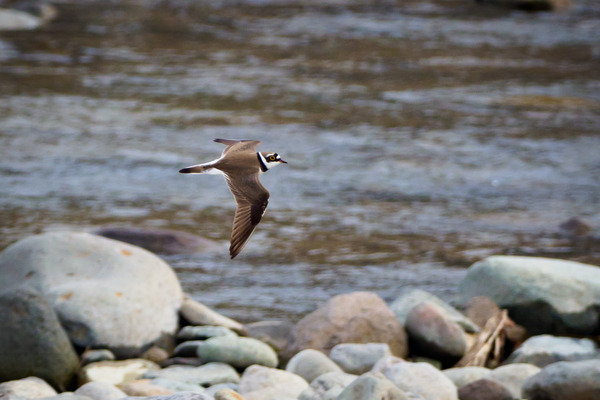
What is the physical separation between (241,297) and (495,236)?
2.84 metres

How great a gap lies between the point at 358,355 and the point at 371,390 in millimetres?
1532

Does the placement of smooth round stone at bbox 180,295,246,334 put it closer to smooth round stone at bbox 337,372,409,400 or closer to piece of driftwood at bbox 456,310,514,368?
piece of driftwood at bbox 456,310,514,368

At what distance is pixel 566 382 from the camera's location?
6203mm

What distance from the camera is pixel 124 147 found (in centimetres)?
1302

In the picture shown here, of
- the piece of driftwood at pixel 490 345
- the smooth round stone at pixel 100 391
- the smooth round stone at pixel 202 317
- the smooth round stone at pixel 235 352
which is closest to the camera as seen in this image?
the smooth round stone at pixel 100 391

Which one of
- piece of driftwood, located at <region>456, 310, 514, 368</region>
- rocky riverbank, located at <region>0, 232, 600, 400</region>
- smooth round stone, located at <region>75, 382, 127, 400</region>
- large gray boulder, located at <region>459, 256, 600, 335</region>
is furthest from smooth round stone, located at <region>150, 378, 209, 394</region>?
large gray boulder, located at <region>459, 256, 600, 335</region>

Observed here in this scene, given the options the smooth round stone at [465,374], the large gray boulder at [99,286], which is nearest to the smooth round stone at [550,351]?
the smooth round stone at [465,374]

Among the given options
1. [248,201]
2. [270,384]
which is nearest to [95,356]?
[270,384]

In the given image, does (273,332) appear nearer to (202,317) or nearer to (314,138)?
(202,317)

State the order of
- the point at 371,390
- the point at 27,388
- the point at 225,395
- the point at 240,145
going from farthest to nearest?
1. the point at 27,388
2. the point at 240,145
3. the point at 225,395
4. the point at 371,390

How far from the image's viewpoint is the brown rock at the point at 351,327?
7.31m

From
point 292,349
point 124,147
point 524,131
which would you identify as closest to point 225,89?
point 124,147

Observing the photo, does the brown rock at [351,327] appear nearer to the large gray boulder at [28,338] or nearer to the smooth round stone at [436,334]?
the smooth round stone at [436,334]

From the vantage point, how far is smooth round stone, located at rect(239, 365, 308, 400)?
626 centimetres
